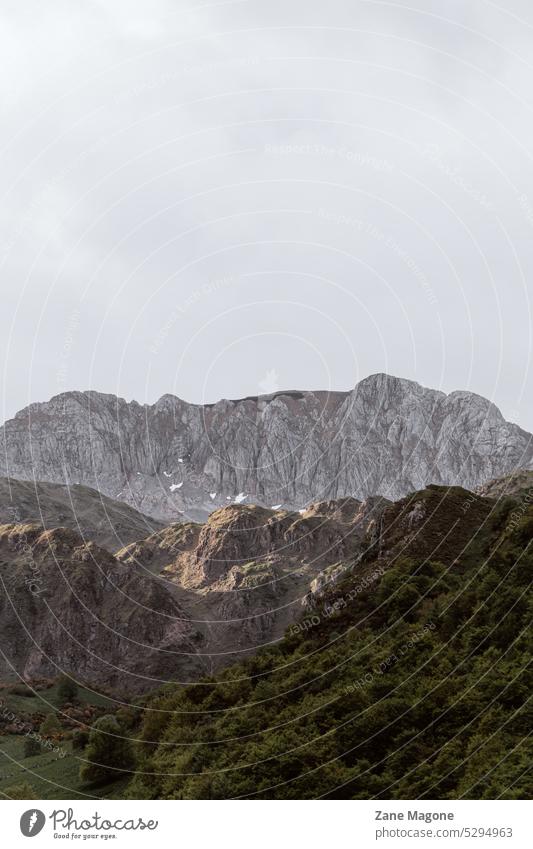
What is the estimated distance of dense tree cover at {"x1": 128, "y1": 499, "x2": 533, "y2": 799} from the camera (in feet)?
108

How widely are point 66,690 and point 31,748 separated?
48.2m

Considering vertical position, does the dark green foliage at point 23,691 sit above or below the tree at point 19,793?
below

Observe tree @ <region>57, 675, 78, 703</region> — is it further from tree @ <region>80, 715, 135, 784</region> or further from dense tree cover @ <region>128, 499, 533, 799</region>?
tree @ <region>80, 715, 135, 784</region>

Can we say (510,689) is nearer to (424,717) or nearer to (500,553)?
(424,717)

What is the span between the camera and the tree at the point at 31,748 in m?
57.8

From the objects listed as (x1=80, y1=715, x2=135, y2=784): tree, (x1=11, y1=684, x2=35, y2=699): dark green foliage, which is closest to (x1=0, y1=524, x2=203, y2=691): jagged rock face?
(x1=11, y1=684, x2=35, y2=699): dark green foliage

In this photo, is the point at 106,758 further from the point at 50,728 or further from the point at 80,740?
the point at 50,728

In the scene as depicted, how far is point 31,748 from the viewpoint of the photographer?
192 feet
